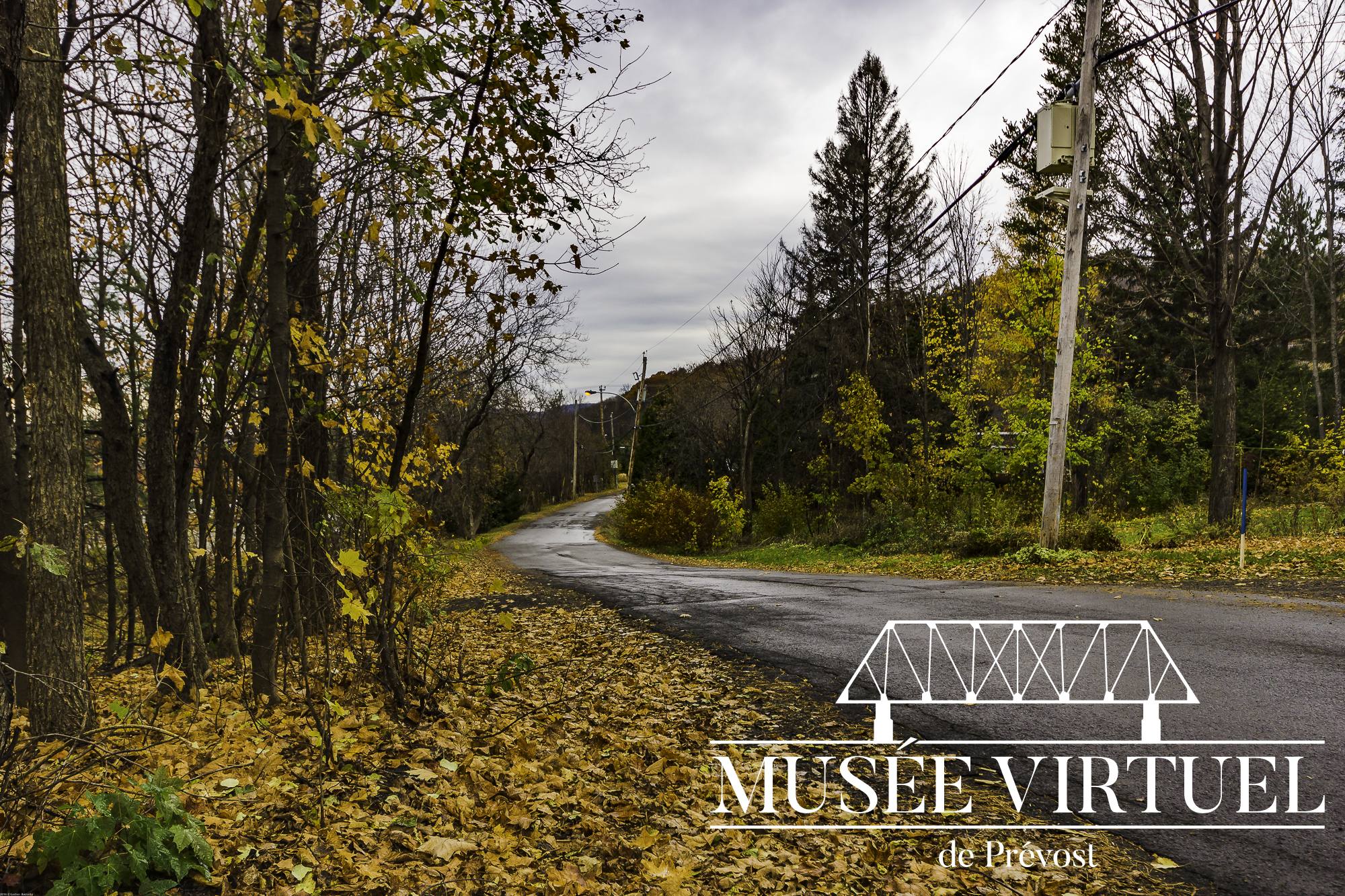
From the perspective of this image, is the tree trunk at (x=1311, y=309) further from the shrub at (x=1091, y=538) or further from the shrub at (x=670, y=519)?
the shrub at (x=1091, y=538)

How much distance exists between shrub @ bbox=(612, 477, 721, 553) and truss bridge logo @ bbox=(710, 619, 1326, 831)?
72.4 ft

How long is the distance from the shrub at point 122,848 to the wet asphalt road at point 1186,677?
3.58 meters

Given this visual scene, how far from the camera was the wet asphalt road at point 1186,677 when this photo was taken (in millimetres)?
3133

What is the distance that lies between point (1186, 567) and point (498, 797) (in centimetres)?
1082

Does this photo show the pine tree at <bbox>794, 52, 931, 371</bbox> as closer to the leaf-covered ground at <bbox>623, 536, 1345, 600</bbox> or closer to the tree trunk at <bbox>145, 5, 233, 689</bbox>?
the leaf-covered ground at <bbox>623, 536, 1345, 600</bbox>

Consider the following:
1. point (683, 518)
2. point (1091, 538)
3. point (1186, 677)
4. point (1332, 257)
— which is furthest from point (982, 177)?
point (1332, 257)

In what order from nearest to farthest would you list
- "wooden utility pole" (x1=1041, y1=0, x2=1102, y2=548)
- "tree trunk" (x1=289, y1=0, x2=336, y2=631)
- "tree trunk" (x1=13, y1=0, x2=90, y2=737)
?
"tree trunk" (x1=13, y1=0, x2=90, y2=737)
"tree trunk" (x1=289, y1=0, x2=336, y2=631)
"wooden utility pole" (x1=1041, y1=0, x2=1102, y2=548)

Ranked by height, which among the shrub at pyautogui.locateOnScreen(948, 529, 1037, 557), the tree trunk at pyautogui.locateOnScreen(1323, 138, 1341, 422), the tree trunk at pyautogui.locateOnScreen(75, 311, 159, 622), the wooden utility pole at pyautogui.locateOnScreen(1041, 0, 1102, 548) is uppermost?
the tree trunk at pyautogui.locateOnScreen(1323, 138, 1341, 422)

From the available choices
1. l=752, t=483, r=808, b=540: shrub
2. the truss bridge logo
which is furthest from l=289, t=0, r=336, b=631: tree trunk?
l=752, t=483, r=808, b=540: shrub

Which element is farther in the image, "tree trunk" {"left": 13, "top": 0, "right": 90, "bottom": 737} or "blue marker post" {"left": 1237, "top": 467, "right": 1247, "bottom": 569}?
"blue marker post" {"left": 1237, "top": 467, "right": 1247, "bottom": 569}

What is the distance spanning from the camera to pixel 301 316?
7.40 m

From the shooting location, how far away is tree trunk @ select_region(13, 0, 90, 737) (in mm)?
3752

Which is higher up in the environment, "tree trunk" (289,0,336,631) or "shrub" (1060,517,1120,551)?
"tree trunk" (289,0,336,631)

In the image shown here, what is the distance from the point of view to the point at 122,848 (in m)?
2.85
